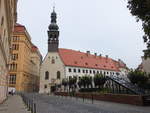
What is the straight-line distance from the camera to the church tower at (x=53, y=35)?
2990 inches

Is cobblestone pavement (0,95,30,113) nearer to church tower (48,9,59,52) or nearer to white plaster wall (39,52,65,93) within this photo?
church tower (48,9,59,52)

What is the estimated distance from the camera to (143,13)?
45.7 feet

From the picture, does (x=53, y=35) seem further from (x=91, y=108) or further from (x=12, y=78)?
(x=91, y=108)

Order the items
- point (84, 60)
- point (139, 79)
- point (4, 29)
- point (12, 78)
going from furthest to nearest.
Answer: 1. point (84, 60)
2. point (12, 78)
3. point (139, 79)
4. point (4, 29)

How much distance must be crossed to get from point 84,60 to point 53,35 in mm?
18858

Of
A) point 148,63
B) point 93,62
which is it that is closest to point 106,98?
point 148,63

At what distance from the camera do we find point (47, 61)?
8056cm

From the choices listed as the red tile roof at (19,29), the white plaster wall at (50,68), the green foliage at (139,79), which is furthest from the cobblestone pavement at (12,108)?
the white plaster wall at (50,68)

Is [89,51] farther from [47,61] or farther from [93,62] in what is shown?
[47,61]

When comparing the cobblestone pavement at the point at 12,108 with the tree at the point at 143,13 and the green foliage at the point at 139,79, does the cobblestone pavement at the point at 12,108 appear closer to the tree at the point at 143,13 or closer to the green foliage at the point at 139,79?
the tree at the point at 143,13

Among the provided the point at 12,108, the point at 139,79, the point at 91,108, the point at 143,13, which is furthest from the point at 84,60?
the point at 143,13

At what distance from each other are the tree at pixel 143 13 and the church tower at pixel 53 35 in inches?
2451

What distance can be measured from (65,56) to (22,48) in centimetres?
1783

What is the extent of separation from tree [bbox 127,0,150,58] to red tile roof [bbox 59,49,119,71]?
214 ft
